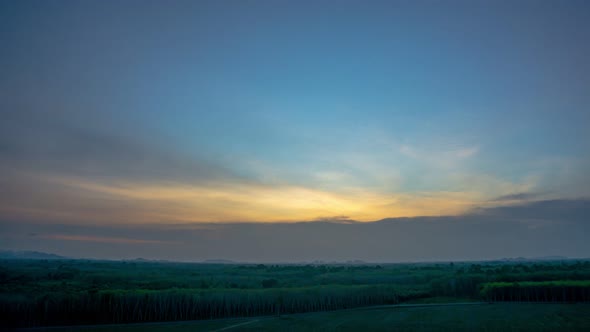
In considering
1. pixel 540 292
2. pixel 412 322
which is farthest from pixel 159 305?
pixel 540 292

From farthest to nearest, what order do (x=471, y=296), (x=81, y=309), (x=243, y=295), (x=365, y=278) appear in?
(x=365, y=278), (x=471, y=296), (x=243, y=295), (x=81, y=309)

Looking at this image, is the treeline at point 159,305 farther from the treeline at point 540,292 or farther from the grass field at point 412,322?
the treeline at point 540,292

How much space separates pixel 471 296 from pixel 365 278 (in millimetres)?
15794

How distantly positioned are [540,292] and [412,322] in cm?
2276

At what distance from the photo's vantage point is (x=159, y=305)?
28.9m

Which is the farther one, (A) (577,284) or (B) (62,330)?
(A) (577,284)

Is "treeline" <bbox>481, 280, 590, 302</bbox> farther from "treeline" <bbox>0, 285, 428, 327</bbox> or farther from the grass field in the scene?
"treeline" <bbox>0, 285, 428, 327</bbox>

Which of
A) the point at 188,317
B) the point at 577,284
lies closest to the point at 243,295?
the point at 188,317

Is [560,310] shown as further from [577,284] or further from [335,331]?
[335,331]

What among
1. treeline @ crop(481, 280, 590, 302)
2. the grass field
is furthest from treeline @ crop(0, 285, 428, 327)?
treeline @ crop(481, 280, 590, 302)

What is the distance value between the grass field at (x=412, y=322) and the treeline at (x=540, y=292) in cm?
765

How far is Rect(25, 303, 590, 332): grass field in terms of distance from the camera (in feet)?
76.9

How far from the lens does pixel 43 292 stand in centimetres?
2805

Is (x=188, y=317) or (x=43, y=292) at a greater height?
(x=43, y=292)
